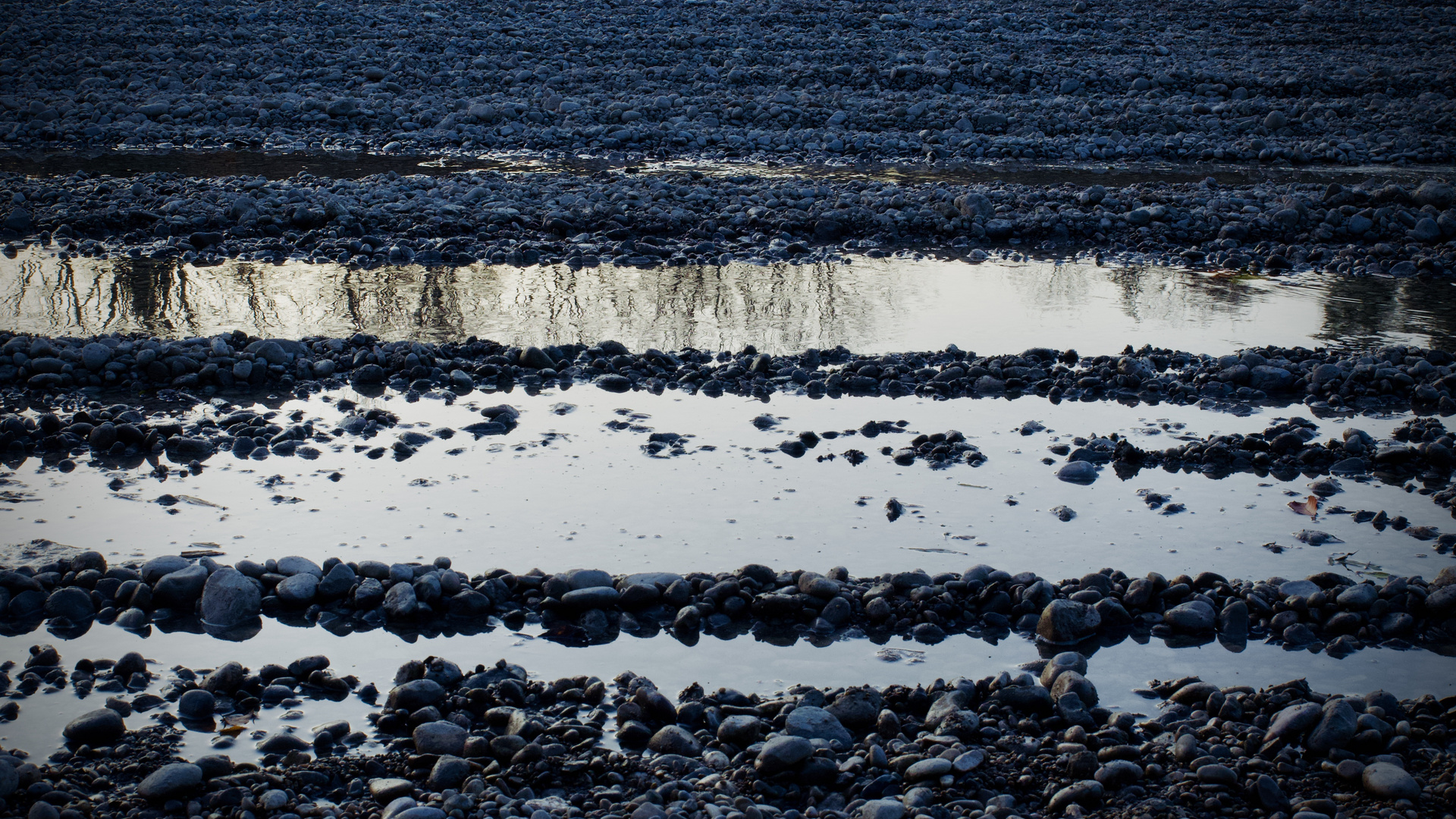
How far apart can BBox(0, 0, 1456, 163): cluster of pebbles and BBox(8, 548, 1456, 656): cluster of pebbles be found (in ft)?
39.1

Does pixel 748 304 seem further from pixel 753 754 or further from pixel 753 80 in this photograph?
pixel 753 80

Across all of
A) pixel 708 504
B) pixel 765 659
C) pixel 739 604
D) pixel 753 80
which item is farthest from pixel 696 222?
pixel 753 80

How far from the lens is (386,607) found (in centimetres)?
424

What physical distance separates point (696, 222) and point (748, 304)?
2480mm

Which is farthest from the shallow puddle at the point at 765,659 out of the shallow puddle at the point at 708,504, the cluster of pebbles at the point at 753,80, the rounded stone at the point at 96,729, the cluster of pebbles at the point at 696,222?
the cluster of pebbles at the point at 753,80

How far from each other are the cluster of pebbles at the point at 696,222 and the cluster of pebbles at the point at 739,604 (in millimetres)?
5919

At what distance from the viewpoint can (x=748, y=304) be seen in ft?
28.9

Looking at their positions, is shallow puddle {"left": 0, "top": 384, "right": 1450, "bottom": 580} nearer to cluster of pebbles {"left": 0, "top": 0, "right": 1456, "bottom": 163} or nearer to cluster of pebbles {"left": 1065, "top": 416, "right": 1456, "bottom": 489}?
cluster of pebbles {"left": 1065, "top": 416, "right": 1456, "bottom": 489}

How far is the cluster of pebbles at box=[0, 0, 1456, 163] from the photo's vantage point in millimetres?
16172

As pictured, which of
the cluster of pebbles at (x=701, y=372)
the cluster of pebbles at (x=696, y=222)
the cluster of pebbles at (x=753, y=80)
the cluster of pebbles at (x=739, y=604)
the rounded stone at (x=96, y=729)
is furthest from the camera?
the cluster of pebbles at (x=753, y=80)

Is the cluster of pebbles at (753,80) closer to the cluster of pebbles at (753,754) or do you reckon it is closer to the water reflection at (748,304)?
the water reflection at (748,304)

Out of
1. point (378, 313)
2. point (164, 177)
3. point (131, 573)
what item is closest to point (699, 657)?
point (131, 573)

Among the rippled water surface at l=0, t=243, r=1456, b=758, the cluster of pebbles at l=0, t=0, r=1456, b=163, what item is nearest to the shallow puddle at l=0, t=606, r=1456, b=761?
the rippled water surface at l=0, t=243, r=1456, b=758

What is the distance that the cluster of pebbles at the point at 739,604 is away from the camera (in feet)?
13.7
